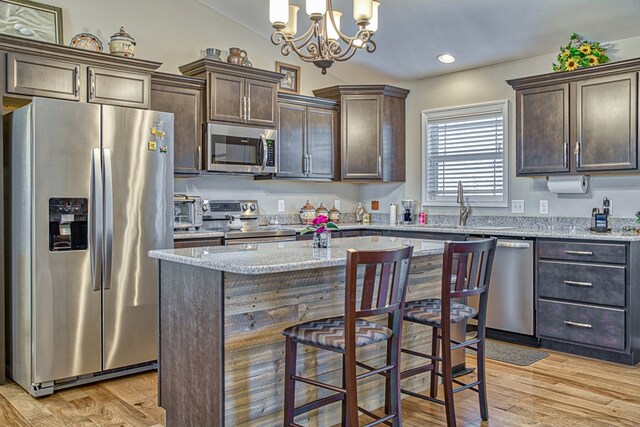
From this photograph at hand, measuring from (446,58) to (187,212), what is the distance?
276 centimetres

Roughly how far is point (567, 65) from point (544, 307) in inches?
74.8

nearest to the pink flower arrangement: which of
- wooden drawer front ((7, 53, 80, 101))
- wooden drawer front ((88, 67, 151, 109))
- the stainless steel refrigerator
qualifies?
the stainless steel refrigerator

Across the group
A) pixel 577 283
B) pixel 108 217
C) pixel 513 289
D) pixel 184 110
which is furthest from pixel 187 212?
pixel 577 283

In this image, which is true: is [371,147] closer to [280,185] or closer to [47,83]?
[280,185]

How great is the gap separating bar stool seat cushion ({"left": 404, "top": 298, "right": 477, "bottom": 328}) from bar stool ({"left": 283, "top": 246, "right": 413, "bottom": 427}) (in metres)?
0.28

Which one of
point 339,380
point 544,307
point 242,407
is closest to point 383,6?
point 544,307

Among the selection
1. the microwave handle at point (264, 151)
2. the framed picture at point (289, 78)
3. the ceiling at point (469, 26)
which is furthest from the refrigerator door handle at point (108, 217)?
the framed picture at point (289, 78)

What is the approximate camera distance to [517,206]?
489cm

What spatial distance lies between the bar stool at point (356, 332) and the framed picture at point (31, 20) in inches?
117

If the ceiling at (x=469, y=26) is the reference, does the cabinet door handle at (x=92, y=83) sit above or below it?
below

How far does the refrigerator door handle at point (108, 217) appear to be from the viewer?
3410 mm

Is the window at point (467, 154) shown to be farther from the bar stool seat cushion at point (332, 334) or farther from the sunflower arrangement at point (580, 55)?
the bar stool seat cushion at point (332, 334)

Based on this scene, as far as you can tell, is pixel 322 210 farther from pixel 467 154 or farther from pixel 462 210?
pixel 467 154

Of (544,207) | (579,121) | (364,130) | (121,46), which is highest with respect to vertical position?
(121,46)
